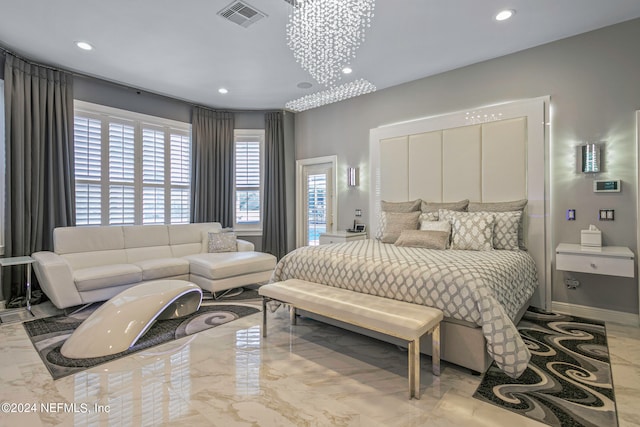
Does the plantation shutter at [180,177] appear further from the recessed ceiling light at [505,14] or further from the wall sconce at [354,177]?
the recessed ceiling light at [505,14]

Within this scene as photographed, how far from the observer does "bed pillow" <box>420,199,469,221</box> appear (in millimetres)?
3961

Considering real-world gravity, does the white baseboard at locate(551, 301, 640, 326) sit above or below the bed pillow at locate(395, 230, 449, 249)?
below

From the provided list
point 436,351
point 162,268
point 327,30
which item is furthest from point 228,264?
point 327,30

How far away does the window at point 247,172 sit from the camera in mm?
6051

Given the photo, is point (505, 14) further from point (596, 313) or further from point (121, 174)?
point (121, 174)

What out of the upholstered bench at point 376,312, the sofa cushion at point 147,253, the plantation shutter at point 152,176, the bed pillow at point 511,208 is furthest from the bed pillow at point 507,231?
the plantation shutter at point 152,176

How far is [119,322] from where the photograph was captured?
8.68ft

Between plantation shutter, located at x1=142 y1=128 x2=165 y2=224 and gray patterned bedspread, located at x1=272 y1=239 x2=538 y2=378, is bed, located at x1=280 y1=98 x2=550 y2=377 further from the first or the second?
plantation shutter, located at x1=142 y1=128 x2=165 y2=224

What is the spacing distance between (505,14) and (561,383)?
315cm

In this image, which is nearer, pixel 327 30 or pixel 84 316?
pixel 327 30

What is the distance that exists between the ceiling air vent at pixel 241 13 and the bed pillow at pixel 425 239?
272cm

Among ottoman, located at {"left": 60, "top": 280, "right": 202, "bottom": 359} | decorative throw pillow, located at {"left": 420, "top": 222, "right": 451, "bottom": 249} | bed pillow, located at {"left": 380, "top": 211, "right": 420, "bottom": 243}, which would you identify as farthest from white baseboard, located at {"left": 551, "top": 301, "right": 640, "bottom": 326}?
ottoman, located at {"left": 60, "top": 280, "right": 202, "bottom": 359}

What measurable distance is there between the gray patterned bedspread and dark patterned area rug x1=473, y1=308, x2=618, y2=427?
0.56 feet

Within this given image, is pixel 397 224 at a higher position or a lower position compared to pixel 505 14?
lower
